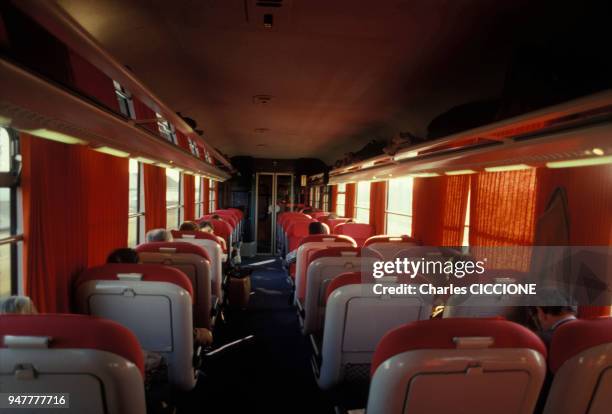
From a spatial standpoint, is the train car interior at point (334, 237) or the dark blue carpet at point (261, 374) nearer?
the train car interior at point (334, 237)

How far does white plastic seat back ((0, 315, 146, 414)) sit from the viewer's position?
121 cm

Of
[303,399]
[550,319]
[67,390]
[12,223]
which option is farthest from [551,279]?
[12,223]

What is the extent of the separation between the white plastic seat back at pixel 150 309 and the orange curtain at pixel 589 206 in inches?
101

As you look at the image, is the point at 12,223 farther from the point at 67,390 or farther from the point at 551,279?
the point at 551,279

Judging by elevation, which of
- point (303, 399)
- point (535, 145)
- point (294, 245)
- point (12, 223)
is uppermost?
point (535, 145)

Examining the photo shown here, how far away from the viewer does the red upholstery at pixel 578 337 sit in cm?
141

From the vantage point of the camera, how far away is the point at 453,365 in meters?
1.33

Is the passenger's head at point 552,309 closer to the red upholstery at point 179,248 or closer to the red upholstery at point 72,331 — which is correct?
the red upholstery at point 72,331

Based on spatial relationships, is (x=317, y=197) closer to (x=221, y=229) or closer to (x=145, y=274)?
(x=221, y=229)

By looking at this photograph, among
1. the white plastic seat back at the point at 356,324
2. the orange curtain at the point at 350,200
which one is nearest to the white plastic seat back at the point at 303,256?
the white plastic seat back at the point at 356,324

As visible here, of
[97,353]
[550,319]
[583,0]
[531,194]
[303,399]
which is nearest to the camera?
[97,353]

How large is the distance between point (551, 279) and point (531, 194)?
0.66 metres

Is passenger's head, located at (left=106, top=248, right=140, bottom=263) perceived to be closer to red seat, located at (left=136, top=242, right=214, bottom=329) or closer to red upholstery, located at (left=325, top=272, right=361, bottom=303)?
red seat, located at (left=136, top=242, right=214, bottom=329)

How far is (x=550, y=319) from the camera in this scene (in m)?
2.21
